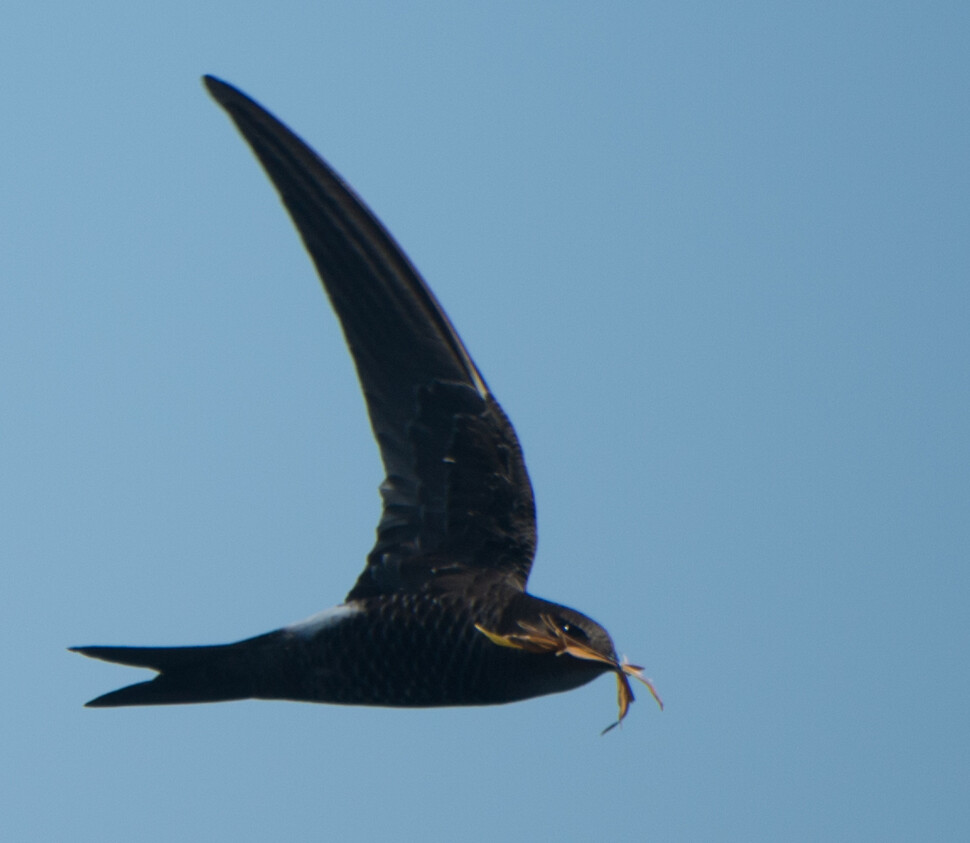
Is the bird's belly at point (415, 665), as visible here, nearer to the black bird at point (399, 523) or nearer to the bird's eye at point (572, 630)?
the black bird at point (399, 523)

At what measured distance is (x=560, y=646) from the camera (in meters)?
7.06

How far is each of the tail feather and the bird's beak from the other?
125 cm

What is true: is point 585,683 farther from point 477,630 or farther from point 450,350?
point 450,350

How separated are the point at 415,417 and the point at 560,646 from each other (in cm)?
140

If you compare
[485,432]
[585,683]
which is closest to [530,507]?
[485,432]

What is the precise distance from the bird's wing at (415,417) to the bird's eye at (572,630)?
23.7 inches

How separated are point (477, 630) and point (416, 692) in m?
0.41

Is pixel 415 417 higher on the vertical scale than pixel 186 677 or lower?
higher

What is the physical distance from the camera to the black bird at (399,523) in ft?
24.2

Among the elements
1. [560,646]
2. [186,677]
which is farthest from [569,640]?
[186,677]

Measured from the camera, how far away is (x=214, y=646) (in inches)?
301

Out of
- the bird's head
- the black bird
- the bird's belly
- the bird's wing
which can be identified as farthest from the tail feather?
the bird's head

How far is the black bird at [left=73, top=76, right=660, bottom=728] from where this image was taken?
24.2 feet

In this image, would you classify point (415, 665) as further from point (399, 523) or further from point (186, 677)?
point (186, 677)
